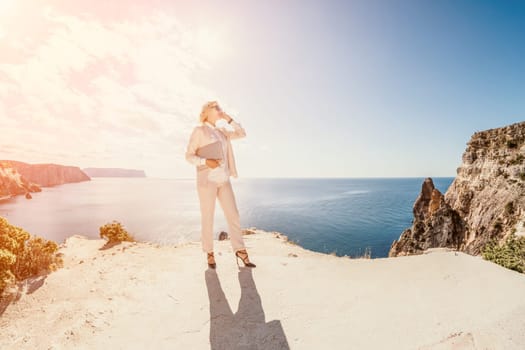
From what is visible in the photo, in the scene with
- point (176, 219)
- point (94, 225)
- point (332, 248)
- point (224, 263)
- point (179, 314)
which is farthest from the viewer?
point (176, 219)

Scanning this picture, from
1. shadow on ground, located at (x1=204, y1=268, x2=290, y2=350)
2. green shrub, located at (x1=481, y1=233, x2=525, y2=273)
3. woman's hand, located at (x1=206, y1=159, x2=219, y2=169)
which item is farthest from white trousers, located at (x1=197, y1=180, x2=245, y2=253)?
green shrub, located at (x1=481, y1=233, x2=525, y2=273)

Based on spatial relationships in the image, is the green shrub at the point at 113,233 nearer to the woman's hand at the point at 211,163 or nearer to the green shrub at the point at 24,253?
the green shrub at the point at 24,253

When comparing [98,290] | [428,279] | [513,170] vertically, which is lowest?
[98,290]

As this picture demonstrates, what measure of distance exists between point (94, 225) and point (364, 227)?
67.9m

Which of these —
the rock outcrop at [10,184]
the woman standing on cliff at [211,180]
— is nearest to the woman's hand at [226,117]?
the woman standing on cliff at [211,180]

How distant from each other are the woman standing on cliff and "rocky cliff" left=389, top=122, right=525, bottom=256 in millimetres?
22408

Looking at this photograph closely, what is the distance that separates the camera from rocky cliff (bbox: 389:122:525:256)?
19.8 meters

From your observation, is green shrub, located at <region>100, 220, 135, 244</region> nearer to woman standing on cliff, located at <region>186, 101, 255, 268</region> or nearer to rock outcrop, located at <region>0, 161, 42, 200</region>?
woman standing on cliff, located at <region>186, 101, 255, 268</region>

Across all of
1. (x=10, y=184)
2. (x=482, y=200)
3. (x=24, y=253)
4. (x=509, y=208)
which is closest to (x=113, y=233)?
(x=24, y=253)

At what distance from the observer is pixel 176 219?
64.9 metres

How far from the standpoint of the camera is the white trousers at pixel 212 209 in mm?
4477

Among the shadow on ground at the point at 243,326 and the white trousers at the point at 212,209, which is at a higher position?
the white trousers at the point at 212,209

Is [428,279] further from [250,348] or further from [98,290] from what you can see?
[98,290]

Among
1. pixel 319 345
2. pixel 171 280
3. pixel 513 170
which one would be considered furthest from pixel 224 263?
pixel 513 170
